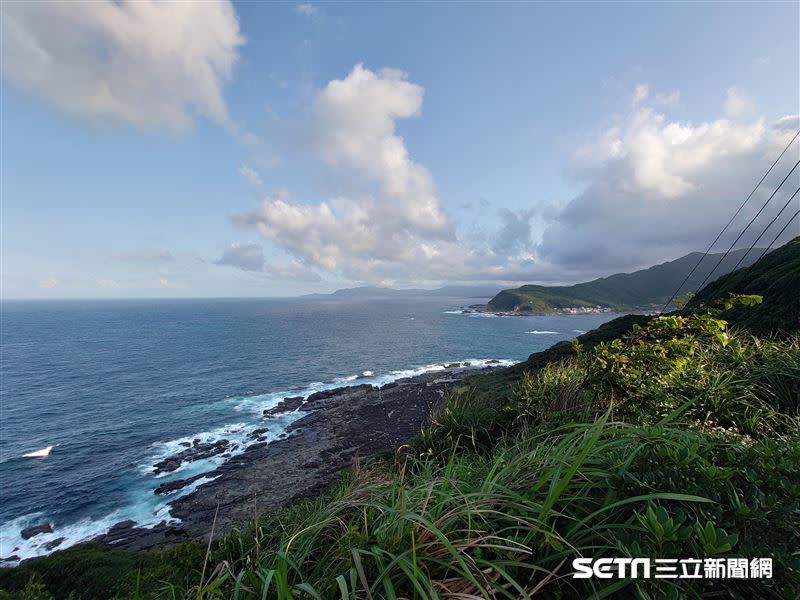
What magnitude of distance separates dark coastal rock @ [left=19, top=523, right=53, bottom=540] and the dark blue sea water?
396 mm

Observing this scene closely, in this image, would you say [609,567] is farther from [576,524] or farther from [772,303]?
[772,303]

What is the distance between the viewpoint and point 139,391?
175 feet

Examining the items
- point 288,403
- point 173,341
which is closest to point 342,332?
point 173,341

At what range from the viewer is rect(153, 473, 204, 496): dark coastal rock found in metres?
28.1

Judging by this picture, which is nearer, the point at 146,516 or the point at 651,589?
the point at 651,589

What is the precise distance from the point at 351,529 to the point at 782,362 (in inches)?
245

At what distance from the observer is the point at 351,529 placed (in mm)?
2393

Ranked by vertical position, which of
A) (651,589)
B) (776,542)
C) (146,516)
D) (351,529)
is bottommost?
(146,516)

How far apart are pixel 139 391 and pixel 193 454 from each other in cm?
Answer: 2781

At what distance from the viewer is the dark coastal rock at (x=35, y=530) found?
23.1 metres

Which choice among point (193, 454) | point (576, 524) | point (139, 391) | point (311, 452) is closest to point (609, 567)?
point (576, 524)

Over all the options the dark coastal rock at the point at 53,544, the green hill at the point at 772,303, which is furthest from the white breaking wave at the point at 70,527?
the green hill at the point at 772,303

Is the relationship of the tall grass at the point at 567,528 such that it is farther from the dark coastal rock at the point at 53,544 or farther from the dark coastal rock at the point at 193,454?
the dark coastal rock at the point at 193,454

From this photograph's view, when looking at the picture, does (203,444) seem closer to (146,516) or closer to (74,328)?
(146,516)
